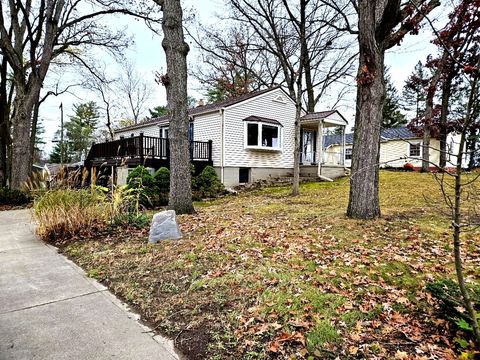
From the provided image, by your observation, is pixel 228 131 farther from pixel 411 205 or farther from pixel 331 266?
pixel 331 266

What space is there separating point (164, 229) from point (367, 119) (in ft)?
13.6

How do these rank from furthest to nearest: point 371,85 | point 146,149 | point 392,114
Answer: point 392,114 < point 146,149 < point 371,85

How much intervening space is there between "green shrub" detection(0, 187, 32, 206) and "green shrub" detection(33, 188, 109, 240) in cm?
643

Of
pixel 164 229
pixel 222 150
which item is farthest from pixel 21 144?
pixel 164 229

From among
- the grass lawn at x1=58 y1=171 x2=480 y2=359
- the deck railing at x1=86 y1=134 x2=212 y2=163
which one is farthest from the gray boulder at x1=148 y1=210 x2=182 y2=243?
the deck railing at x1=86 y1=134 x2=212 y2=163

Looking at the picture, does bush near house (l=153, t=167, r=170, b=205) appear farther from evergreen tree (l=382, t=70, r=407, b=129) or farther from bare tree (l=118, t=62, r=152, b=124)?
evergreen tree (l=382, t=70, r=407, b=129)

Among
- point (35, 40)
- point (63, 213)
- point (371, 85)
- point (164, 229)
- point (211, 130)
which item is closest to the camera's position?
point (164, 229)

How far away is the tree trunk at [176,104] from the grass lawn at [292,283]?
164 cm

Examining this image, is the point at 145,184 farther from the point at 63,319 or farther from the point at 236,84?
the point at 236,84

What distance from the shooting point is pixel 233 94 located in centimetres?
2320

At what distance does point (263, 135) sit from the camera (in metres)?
15.3

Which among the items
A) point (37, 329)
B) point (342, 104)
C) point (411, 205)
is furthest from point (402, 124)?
point (37, 329)

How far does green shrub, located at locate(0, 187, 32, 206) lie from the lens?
1051 centimetres

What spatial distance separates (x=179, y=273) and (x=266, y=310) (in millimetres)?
1400
